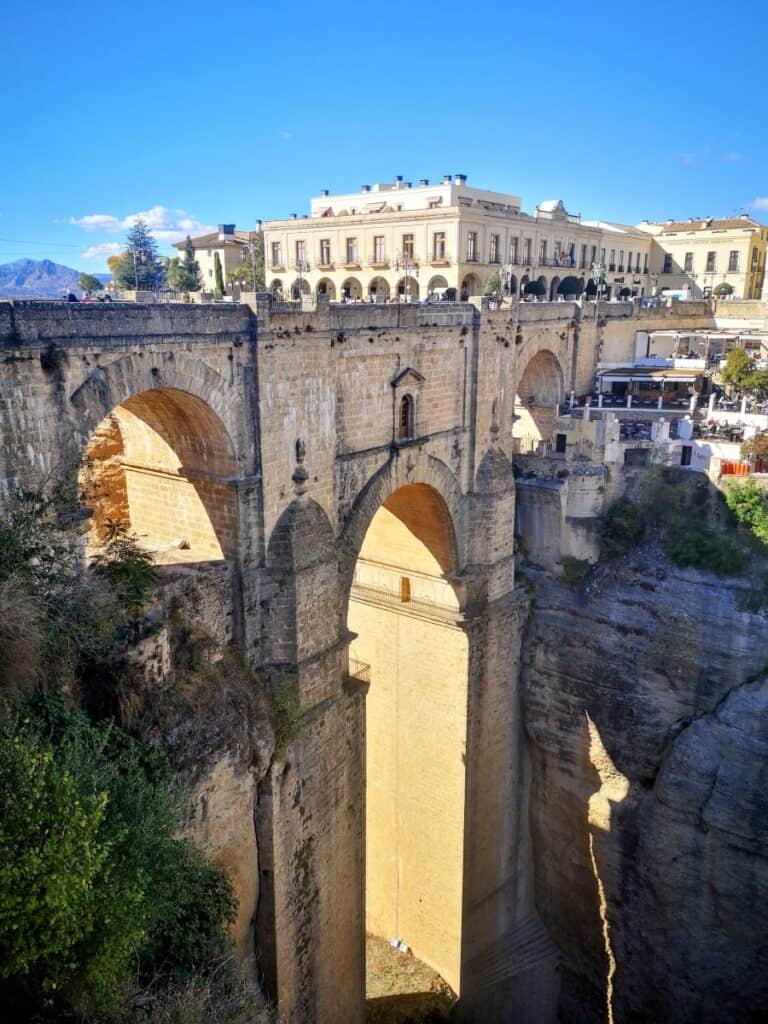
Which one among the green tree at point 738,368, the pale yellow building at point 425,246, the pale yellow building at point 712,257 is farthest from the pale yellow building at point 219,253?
the green tree at point 738,368

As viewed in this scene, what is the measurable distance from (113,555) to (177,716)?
2.44m

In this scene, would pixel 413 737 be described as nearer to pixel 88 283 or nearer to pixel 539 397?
pixel 539 397

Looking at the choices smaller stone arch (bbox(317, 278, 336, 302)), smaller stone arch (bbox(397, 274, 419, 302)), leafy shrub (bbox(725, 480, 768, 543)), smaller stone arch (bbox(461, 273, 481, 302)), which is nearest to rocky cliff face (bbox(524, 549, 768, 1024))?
leafy shrub (bbox(725, 480, 768, 543))

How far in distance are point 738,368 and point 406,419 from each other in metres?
15.8

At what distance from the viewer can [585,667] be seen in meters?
20.0

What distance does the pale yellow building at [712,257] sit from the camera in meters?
47.8

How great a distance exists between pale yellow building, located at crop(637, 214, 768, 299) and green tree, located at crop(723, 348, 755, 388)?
69.1 feet

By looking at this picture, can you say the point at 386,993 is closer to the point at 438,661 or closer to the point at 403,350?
the point at 438,661

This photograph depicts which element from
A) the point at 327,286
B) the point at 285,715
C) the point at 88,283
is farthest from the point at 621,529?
the point at 88,283

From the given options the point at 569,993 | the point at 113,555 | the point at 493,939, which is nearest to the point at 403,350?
the point at 113,555

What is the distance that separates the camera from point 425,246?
1460 inches

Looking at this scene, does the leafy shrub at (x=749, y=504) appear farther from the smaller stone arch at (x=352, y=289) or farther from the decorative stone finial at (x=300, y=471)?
the smaller stone arch at (x=352, y=289)

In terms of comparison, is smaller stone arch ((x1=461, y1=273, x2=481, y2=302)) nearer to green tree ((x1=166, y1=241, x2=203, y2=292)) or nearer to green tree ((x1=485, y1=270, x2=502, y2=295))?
green tree ((x1=485, y1=270, x2=502, y2=295))

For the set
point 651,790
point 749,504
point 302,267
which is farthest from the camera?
point 302,267
